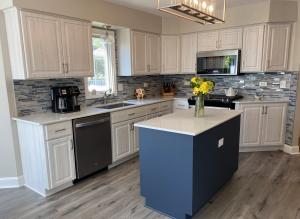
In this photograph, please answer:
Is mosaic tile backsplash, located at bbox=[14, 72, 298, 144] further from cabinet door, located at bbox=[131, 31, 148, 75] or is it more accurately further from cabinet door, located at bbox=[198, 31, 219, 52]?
cabinet door, located at bbox=[198, 31, 219, 52]

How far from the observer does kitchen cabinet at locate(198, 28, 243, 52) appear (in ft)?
13.3

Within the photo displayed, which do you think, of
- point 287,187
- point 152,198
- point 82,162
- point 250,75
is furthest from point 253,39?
point 82,162

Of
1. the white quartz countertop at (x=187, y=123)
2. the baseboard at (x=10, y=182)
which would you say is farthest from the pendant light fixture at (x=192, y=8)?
the baseboard at (x=10, y=182)

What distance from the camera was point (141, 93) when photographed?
446 centimetres

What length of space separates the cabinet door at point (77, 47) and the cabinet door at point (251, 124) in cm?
271

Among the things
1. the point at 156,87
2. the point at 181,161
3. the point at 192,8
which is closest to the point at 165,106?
the point at 156,87

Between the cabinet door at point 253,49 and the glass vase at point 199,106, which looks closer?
the glass vase at point 199,106

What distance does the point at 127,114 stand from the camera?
3.66 metres

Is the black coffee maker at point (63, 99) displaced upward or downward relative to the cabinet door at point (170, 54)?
downward

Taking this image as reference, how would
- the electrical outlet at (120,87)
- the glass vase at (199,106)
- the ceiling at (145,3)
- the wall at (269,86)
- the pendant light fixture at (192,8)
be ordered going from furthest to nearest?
the electrical outlet at (120,87) → the wall at (269,86) → the ceiling at (145,3) → the glass vase at (199,106) → the pendant light fixture at (192,8)

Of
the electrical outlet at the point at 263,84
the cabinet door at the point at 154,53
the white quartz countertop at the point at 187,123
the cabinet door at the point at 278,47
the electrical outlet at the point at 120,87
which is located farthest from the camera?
the cabinet door at the point at 154,53

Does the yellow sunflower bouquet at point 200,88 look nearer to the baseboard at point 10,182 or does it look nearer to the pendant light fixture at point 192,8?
the pendant light fixture at point 192,8

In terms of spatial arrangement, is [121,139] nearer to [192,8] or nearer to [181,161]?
[181,161]

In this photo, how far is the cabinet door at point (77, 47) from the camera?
3.03m
